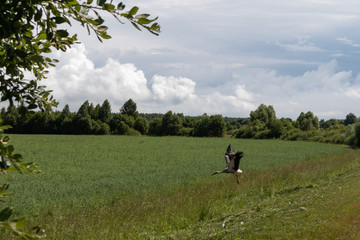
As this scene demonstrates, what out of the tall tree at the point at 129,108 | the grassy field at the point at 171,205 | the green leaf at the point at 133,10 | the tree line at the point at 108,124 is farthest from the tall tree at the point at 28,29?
the tall tree at the point at 129,108

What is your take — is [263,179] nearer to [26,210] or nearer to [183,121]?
[26,210]

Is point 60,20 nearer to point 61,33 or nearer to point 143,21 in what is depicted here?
point 61,33

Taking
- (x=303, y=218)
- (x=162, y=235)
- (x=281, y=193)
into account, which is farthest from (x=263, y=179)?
(x=162, y=235)

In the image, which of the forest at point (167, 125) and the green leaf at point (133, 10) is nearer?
the green leaf at point (133, 10)

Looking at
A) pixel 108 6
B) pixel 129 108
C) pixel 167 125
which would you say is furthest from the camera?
pixel 129 108

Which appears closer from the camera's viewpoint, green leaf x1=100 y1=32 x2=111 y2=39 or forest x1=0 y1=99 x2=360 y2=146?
→ green leaf x1=100 y1=32 x2=111 y2=39

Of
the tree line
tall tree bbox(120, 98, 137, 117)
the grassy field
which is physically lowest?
the grassy field

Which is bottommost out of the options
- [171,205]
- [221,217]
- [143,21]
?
[221,217]

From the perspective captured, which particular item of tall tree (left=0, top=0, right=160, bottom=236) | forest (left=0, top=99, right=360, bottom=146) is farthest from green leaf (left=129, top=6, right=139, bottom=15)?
forest (left=0, top=99, right=360, bottom=146)

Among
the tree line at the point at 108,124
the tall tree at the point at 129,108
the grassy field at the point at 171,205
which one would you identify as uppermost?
the tall tree at the point at 129,108

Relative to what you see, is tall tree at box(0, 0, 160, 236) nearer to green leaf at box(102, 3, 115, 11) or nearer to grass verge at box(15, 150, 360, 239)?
green leaf at box(102, 3, 115, 11)

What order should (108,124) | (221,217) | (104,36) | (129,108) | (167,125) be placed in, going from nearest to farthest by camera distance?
(104,36)
(221,217)
(108,124)
(167,125)
(129,108)

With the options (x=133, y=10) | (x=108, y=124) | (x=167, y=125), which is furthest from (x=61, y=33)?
(x=167, y=125)

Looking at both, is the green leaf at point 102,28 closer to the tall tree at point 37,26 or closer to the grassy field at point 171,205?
the tall tree at point 37,26
